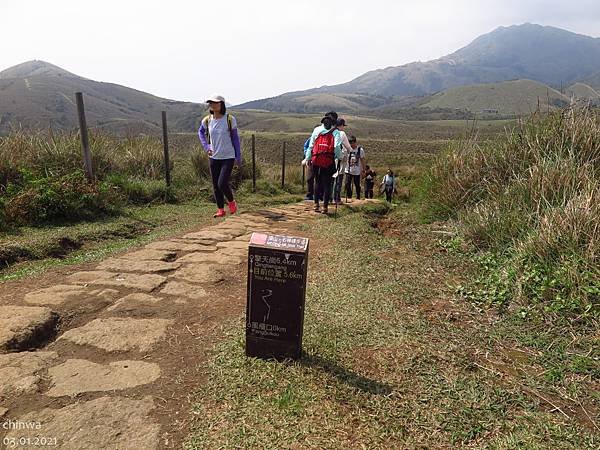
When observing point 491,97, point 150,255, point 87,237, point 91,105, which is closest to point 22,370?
point 150,255

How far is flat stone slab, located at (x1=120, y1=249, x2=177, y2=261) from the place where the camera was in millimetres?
4367

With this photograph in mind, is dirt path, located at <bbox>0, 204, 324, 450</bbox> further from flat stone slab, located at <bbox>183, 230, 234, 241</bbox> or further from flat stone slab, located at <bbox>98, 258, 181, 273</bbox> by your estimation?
flat stone slab, located at <bbox>183, 230, 234, 241</bbox>

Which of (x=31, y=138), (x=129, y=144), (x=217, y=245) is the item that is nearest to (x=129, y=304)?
(x=217, y=245)

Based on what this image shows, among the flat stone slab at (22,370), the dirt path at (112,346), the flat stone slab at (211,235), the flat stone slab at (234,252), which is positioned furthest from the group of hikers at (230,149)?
the flat stone slab at (22,370)

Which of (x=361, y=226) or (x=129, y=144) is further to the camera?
(x=129, y=144)

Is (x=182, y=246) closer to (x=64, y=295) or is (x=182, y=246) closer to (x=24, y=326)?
(x=64, y=295)

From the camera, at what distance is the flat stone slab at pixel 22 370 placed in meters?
2.13

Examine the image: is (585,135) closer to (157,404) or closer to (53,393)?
(157,404)

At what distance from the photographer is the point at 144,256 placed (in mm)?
4434

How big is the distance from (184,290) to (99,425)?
171cm

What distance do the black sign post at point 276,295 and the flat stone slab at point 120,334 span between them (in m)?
A: 0.72

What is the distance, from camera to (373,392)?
2.26m

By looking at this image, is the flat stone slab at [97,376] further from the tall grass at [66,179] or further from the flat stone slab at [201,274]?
the tall grass at [66,179]

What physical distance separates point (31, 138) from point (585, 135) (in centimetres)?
881
